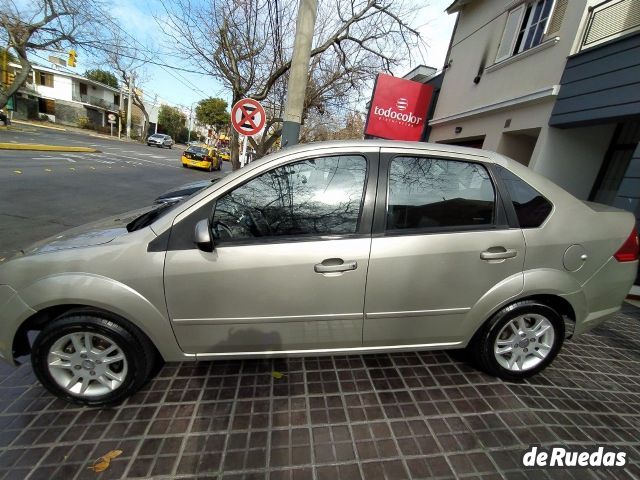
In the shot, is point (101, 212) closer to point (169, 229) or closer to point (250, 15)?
point (169, 229)

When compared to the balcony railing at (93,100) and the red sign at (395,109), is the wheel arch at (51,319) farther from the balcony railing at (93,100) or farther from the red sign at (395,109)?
the balcony railing at (93,100)

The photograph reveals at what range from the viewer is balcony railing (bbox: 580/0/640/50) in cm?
517

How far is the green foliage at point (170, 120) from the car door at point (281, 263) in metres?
62.3

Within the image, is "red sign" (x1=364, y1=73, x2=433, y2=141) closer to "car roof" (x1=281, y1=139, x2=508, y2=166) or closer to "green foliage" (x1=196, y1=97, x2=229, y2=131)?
"car roof" (x1=281, y1=139, x2=508, y2=166)

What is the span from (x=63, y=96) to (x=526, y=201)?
181ft

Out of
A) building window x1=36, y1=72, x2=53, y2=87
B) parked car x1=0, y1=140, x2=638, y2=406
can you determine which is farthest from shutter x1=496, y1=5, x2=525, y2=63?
building window x1=36, y1=72, x2=53, y2=87

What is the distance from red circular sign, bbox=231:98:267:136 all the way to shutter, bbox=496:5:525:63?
658cm

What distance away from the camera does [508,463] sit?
1.86 m

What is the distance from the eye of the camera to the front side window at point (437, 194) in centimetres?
214

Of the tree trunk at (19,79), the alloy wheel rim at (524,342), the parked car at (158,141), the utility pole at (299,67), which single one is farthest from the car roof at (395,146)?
the parked car at (158,141)

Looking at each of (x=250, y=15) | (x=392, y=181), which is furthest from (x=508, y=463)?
(x=250, y=15)

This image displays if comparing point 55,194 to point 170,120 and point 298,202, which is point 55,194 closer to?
point 298,202

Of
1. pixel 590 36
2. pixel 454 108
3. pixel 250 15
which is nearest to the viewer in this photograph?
pixel 590 36

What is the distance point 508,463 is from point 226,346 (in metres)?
1.85
